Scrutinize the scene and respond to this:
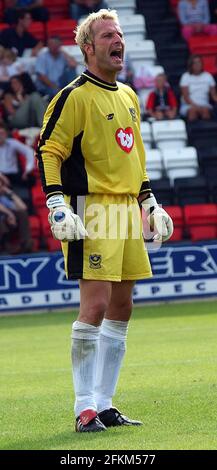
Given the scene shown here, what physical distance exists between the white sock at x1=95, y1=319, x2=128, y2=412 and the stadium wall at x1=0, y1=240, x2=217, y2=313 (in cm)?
964

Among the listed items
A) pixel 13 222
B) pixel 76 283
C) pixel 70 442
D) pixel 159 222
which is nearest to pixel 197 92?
pixel 13 222

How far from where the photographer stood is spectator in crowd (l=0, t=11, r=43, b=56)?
21797 millimetres

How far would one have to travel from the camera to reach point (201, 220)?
18.9 meters

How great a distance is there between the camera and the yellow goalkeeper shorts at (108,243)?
7238mm

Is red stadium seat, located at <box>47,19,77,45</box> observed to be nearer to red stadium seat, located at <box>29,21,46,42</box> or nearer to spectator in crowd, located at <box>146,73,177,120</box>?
red stadium seat, located at <box>29,21,46,42</box>

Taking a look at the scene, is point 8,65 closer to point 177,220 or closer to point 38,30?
point 38,30

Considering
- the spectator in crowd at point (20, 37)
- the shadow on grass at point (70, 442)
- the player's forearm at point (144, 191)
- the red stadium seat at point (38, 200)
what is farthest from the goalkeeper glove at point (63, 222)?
the spectator in crowd at point (20, 37)

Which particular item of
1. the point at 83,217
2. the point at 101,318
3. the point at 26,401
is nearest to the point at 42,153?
the point at 83,217

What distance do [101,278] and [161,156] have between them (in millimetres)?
12997

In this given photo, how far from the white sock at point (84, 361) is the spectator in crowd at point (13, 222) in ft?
35.5

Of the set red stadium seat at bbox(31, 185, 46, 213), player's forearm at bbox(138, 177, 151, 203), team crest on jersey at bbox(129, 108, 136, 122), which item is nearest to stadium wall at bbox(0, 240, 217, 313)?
A: red stadium seat at bbox(31, 185, 46, 213)
